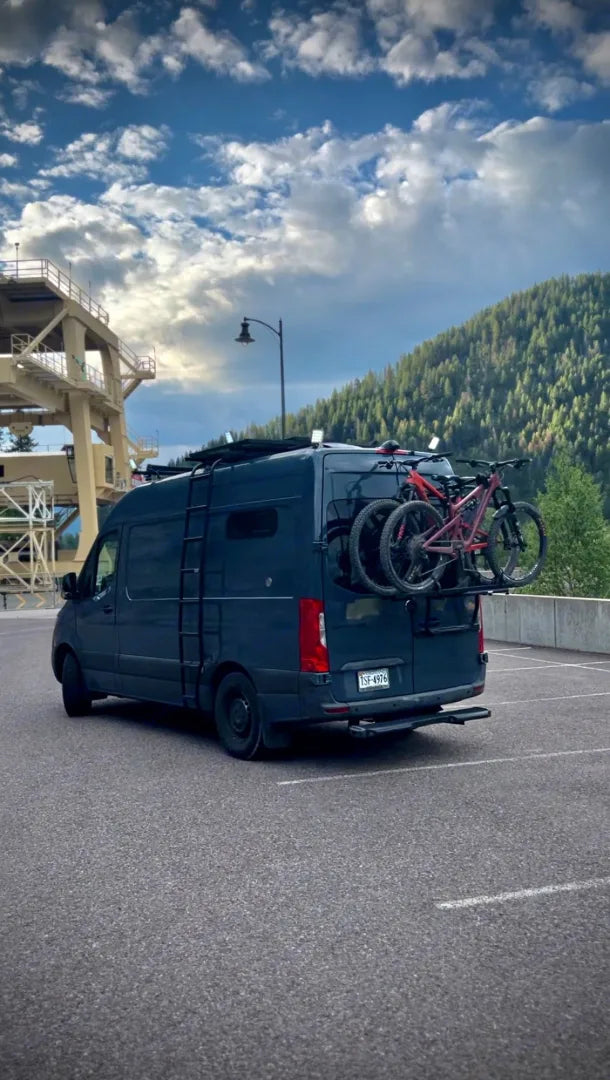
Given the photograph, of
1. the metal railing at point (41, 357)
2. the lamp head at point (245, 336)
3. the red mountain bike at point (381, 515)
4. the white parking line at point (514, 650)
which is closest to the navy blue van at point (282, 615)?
the red mountain bike at point (381, 515)

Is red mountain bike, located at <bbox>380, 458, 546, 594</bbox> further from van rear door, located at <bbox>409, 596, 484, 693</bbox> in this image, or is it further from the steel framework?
the steel framework

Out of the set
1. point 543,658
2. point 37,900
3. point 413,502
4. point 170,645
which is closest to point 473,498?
point 413,502

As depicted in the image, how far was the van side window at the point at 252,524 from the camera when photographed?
812cm

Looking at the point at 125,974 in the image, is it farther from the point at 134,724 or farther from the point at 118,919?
the point at 134,724

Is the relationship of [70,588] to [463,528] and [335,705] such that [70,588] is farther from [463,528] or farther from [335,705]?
[463,528]

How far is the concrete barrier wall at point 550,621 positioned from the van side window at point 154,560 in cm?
874

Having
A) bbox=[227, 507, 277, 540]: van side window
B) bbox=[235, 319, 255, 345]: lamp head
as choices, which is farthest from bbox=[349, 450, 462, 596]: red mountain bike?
bbox=[235, 319, 255, 345]: lamp head

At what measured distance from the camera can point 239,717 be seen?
8.41 m

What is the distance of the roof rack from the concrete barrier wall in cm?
877

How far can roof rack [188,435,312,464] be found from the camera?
8.89 m

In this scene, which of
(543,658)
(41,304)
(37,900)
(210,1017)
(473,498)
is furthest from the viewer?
(41,304)

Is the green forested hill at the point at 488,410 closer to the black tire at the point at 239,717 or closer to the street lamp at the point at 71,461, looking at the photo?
the street lamp at the point at 71,461

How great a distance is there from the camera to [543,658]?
52.5ft

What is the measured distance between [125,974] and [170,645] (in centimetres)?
553
